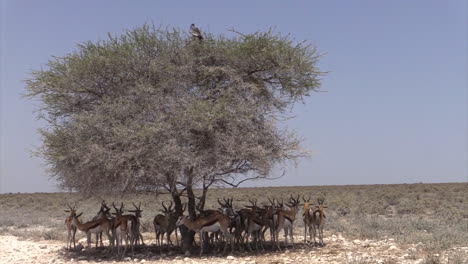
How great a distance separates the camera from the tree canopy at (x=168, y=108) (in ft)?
46.1

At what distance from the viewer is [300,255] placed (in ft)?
47.2

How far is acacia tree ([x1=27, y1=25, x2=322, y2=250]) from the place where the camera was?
1404 cm

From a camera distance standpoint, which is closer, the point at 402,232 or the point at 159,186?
the point at 159,186

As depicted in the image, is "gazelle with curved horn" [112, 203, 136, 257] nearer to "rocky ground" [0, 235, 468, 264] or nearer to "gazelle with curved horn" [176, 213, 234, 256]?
"rocky ground" [0, 235, 468, 264]

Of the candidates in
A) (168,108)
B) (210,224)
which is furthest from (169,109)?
(210,224)

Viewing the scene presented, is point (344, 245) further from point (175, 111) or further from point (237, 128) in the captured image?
point (175, 111)

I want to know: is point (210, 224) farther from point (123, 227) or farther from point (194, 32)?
point (194, 32)

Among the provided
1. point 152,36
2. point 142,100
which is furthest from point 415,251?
point 152,36

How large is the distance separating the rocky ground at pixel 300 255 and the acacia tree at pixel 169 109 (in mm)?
1818

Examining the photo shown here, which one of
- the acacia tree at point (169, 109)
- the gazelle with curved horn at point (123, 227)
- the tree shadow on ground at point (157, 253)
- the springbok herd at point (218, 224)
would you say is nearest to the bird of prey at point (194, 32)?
the acacia tree at point (169, 109)

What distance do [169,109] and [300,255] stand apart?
509 cm

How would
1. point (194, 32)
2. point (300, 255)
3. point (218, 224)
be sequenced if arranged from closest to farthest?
point (300, 255) < point (218, 224) < point (194, 32)

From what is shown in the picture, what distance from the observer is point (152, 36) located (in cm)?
1580

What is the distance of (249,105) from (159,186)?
10.7ft
